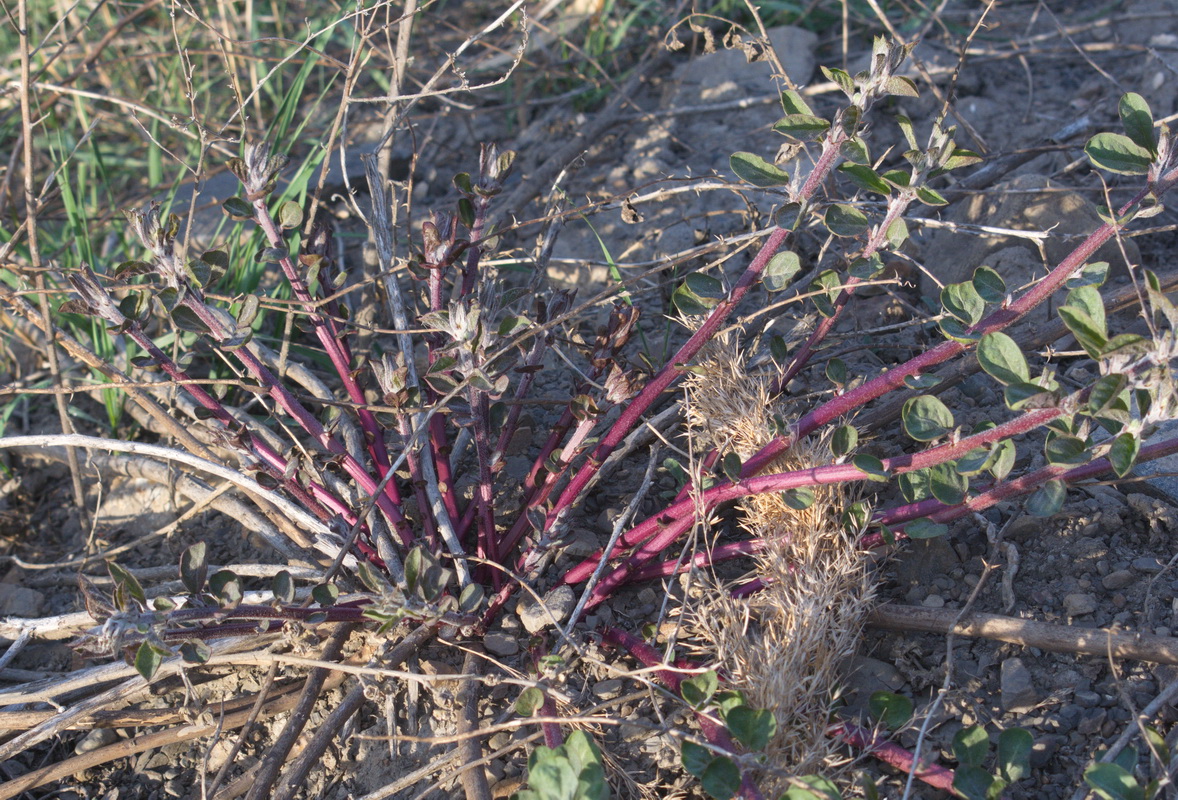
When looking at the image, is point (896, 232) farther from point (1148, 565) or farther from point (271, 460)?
point (271, 460)

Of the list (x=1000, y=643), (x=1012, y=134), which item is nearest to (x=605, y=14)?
(x=1012, y=134)

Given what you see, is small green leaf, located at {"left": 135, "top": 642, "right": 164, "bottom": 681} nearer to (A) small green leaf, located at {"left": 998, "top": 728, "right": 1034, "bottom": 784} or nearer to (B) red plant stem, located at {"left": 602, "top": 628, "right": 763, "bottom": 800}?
(B) red plant stem, located at {"left": 602, "top": 628, "right": 763, "bottom": 800}

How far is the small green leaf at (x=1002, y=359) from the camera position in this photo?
1.38 metres

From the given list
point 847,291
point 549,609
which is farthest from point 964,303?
point 549,609

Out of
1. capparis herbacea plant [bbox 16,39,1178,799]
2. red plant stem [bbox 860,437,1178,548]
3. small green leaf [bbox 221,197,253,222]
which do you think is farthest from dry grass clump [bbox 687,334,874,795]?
small green leaf [bbox 221,197,253,222]

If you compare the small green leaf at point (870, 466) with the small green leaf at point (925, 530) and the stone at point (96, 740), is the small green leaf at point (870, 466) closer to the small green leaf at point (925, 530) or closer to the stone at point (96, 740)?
the small green leaf at point (925, 530)

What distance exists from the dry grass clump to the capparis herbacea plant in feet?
0.05

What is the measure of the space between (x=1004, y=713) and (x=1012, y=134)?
6.96 ft

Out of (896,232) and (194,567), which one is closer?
(194,567)

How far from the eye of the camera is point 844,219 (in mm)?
1635

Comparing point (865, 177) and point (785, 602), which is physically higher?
point (865, 177)

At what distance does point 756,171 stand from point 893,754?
1030mm

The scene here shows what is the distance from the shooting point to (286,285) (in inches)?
96.7

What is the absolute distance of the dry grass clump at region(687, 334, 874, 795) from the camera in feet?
4.79
